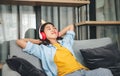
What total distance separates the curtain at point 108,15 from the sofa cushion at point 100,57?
104 cm

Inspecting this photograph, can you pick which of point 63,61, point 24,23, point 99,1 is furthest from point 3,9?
point 99,1

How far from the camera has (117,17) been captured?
3385 millimetres

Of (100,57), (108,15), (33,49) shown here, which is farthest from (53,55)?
(108,15)

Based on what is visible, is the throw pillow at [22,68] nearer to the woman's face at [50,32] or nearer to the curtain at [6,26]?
the woman's face at [50,32]

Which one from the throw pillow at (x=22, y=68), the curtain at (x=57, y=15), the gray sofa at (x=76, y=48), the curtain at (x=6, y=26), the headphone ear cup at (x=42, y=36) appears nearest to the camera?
the throw pillow at (x=22, y=68)

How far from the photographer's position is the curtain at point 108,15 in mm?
3316

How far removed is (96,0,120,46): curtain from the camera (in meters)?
3.32

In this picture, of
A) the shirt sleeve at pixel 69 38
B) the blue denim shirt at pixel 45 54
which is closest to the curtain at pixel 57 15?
the shirt sleeve at pixel 69 38

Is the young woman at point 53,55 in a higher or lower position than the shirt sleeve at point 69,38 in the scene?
lower

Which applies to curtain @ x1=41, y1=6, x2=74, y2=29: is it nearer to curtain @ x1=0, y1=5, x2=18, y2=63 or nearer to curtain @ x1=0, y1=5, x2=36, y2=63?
curtain @ x1=0, y1=5, x2=36, y2=63

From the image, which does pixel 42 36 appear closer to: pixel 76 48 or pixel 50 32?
pixel 50 32

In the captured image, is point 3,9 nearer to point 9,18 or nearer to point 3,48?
point 9,18

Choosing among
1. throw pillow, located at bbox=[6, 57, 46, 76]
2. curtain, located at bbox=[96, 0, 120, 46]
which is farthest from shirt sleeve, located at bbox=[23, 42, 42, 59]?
curtain, located at bbox=[96, 0, 120, 46]

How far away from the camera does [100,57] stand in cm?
229
